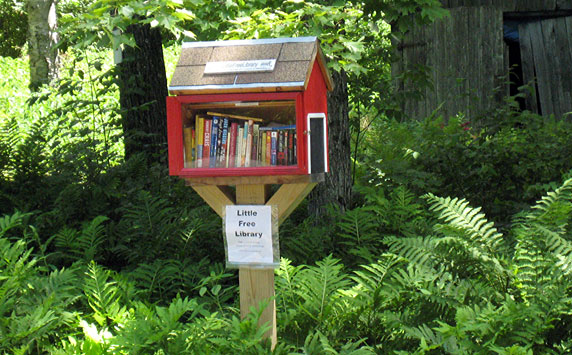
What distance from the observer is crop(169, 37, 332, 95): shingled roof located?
361 cm

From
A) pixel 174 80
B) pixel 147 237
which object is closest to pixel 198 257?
pixel 147 237

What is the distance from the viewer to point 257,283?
387cm

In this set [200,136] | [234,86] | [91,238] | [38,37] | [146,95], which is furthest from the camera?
[38,37]

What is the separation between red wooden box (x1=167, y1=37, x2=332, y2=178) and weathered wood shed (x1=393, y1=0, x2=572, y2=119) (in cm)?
621

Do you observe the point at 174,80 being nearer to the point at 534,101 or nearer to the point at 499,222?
the point at 499,222

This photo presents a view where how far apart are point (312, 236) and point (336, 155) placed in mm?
973

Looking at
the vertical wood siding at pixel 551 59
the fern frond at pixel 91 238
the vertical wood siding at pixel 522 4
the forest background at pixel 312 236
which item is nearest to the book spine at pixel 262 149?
the forest background at pixel 312 236

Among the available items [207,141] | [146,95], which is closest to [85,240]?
[207,141]

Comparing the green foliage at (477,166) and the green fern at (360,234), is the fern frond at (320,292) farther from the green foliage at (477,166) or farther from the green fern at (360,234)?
the green foliage at (477,166)

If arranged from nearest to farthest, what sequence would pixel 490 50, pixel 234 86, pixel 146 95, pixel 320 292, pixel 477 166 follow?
1. pixel 234 86
2. pixel 320 292
3. pixel 477 166
4. pixel 146 95
5. pixel 490 50

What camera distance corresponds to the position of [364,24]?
5574 millimetres

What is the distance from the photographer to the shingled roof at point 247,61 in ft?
11.9

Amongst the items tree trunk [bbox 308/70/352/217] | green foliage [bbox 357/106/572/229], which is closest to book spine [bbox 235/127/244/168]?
tree trunk [bbox 308/70/352/217]

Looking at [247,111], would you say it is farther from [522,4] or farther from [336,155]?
[522,4]
